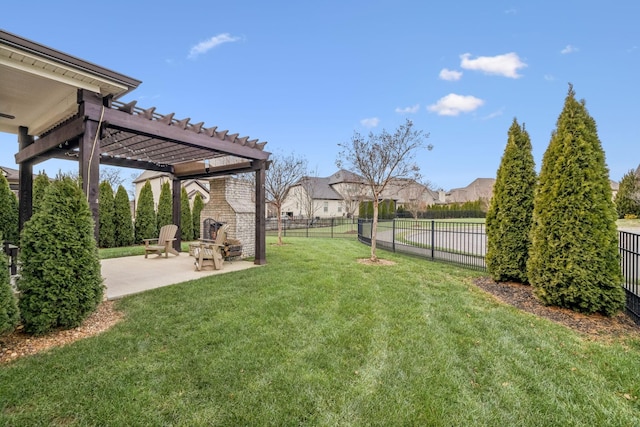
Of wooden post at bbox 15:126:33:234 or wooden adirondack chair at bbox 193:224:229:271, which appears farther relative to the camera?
wooden post at bbox 15:126:33:234

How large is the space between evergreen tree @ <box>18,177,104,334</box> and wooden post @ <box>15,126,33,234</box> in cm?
549

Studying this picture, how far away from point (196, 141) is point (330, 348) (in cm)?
473

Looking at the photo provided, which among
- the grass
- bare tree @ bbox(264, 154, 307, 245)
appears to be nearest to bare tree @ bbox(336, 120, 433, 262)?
the grass

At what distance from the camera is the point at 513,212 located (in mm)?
5691

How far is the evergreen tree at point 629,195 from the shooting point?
2011 cm

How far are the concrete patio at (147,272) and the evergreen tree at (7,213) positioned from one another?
4.41 metres

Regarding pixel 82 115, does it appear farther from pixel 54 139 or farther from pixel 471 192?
pixel 471 192

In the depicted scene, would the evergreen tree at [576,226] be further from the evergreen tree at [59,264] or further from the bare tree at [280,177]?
the bare tree at [280,177]

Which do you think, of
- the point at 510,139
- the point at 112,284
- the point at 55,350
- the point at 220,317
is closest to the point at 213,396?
the point at 220,317

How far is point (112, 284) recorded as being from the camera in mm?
5371

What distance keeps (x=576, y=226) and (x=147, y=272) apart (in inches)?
310

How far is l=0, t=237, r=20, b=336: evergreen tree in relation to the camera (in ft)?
8.71

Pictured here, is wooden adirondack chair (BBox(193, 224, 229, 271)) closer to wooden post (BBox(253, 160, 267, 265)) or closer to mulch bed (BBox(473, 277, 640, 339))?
wooden post (BBox(253, 160, 267, 265))

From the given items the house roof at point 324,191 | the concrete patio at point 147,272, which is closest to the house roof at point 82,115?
the concrete patio at point 147,272
